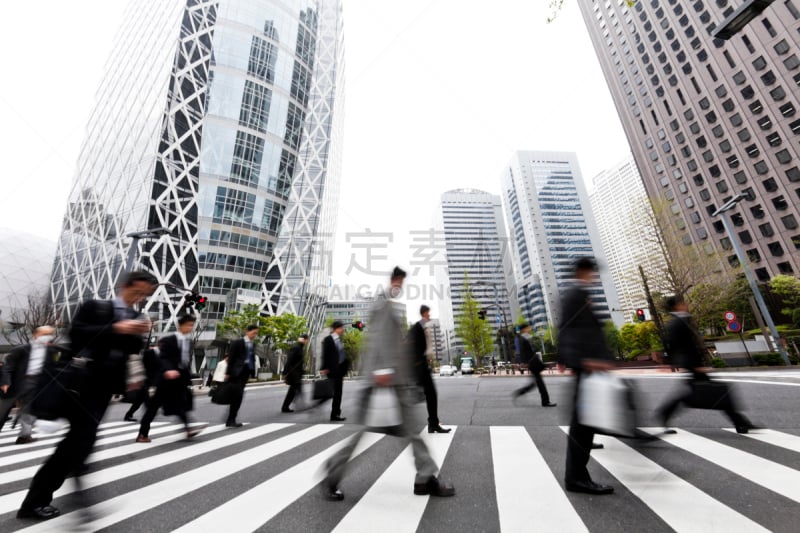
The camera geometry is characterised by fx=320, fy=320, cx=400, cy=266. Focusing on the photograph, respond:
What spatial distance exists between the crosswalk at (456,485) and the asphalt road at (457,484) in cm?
1

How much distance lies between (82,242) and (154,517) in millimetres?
50945

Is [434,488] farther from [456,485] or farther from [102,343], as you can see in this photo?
[102,343]

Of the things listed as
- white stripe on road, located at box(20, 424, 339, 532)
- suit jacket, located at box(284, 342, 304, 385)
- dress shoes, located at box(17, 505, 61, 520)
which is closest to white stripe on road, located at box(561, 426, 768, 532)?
white stripe on road, located at box(20, 424, 339, 532)

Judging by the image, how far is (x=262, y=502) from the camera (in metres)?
2.32

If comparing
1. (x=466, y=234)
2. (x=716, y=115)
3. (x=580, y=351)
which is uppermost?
(x=466, y=234)

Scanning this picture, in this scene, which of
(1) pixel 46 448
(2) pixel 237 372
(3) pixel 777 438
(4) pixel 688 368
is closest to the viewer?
(3) pixel 777 438

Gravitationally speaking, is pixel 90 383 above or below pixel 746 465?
above

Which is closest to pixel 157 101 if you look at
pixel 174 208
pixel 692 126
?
pixel 174 208

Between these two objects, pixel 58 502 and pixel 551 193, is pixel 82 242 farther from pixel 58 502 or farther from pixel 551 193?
pixel 551 193

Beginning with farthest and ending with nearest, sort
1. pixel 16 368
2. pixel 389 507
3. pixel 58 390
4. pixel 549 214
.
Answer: pixel 549 214 → pixel 16 368 → pixel 389 507 → pixel 58 390

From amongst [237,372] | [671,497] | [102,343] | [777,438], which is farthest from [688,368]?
[237,372]

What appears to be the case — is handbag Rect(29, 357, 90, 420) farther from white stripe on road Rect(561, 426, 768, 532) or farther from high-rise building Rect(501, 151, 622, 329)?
high-rise building Rect(501, 151, 622, 329)

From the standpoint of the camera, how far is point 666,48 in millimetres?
47750

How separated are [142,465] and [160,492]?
3.69ft
